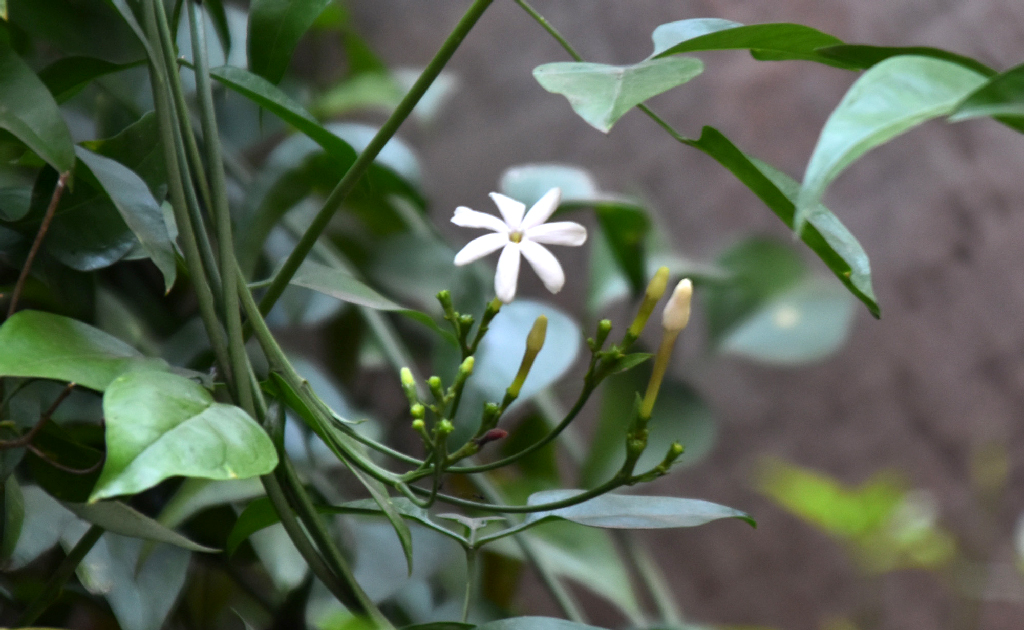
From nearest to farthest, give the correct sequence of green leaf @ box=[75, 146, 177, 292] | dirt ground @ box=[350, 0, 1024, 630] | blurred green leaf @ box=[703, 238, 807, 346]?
green leaf @ box=[75, 146, 177, 292], blurred green leaf @ box=[703, 238, 807, 346], dirt ground @ box=[350, 0, 1024, 630]

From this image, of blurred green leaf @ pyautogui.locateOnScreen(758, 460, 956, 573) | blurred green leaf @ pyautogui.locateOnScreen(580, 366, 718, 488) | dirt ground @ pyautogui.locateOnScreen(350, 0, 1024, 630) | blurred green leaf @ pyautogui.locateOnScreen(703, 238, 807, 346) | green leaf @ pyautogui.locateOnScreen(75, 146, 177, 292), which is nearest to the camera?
green leaf @ pyautogui.locateOnScreen(75, 146, 177, 292)

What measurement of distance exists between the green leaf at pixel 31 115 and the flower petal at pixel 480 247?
134 millimetres

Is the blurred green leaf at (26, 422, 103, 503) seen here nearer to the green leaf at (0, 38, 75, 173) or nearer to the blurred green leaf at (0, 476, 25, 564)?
the blurred green leaf at (0, 476, 25, 564)

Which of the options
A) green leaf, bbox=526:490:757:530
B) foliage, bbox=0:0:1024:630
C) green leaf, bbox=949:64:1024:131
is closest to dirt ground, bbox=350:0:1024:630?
foliage, bbox=0:0:1024:630

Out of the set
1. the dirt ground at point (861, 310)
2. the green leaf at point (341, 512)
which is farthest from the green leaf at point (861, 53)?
the dirt ground at point (861, 310)

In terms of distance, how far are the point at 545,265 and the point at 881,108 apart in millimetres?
117

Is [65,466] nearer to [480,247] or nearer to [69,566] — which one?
[69,566]

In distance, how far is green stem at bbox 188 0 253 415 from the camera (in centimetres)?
28

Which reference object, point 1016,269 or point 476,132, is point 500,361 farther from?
point 1016,269

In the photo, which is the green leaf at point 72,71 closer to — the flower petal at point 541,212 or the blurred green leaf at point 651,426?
the flower petal at point 541,212

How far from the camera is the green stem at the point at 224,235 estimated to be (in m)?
0.28

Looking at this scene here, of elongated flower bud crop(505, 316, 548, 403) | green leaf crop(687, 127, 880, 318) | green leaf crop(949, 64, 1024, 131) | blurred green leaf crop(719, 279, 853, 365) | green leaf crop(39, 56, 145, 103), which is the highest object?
green leaf crop(949, 64, 1024, 131)

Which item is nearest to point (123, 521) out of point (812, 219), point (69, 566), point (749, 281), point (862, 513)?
point (69, 566)

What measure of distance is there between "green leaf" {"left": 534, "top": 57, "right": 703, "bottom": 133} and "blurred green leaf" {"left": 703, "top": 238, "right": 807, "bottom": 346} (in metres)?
0.55
